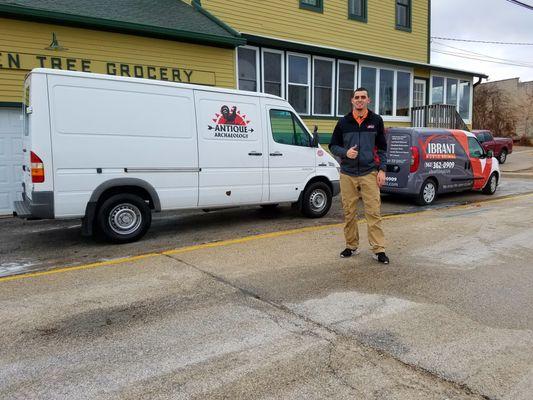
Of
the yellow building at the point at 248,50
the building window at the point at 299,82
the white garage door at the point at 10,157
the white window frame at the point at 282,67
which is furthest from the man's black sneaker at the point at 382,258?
the building window at the point at 299,82

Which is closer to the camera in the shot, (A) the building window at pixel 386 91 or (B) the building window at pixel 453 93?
(A) the building window at pixel 386 91

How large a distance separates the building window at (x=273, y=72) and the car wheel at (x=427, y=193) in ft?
17.9

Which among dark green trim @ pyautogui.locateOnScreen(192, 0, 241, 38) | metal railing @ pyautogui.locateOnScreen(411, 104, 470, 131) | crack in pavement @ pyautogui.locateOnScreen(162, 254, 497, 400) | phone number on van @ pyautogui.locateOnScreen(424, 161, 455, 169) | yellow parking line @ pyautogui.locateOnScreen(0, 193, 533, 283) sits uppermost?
dark green trim @ pyautogui.locateOnScreen(192, 0, 241, 38)

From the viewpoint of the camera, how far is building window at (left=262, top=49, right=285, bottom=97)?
1383 cm

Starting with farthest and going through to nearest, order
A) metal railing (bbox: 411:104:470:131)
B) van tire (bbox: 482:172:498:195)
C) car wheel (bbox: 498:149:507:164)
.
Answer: car wheel (bbox: 498:149:507:164), metal railing (bbox: 411:104:470:131), van tire (bbox: 482:172:498:195)

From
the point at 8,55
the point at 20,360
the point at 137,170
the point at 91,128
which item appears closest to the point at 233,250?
the point at 137,170

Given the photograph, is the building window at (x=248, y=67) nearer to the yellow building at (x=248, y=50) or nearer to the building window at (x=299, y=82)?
the yellow building at (x=248, y=50)

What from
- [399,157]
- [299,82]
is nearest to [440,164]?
[399,157]

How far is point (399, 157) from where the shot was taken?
10.7 metres

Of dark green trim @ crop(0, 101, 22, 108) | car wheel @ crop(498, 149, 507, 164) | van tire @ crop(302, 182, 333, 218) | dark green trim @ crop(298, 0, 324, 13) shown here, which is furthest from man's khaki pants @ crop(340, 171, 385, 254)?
car wheel @ crop(498, 149, 507, 164)

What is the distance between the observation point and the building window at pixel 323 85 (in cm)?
1502

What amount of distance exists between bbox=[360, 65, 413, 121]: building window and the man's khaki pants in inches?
444

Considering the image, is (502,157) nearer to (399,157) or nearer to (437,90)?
(437,90)

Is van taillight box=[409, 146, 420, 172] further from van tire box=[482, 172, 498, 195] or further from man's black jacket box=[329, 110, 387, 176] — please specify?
man's black jacket box=[329, 110, 387, 176]
